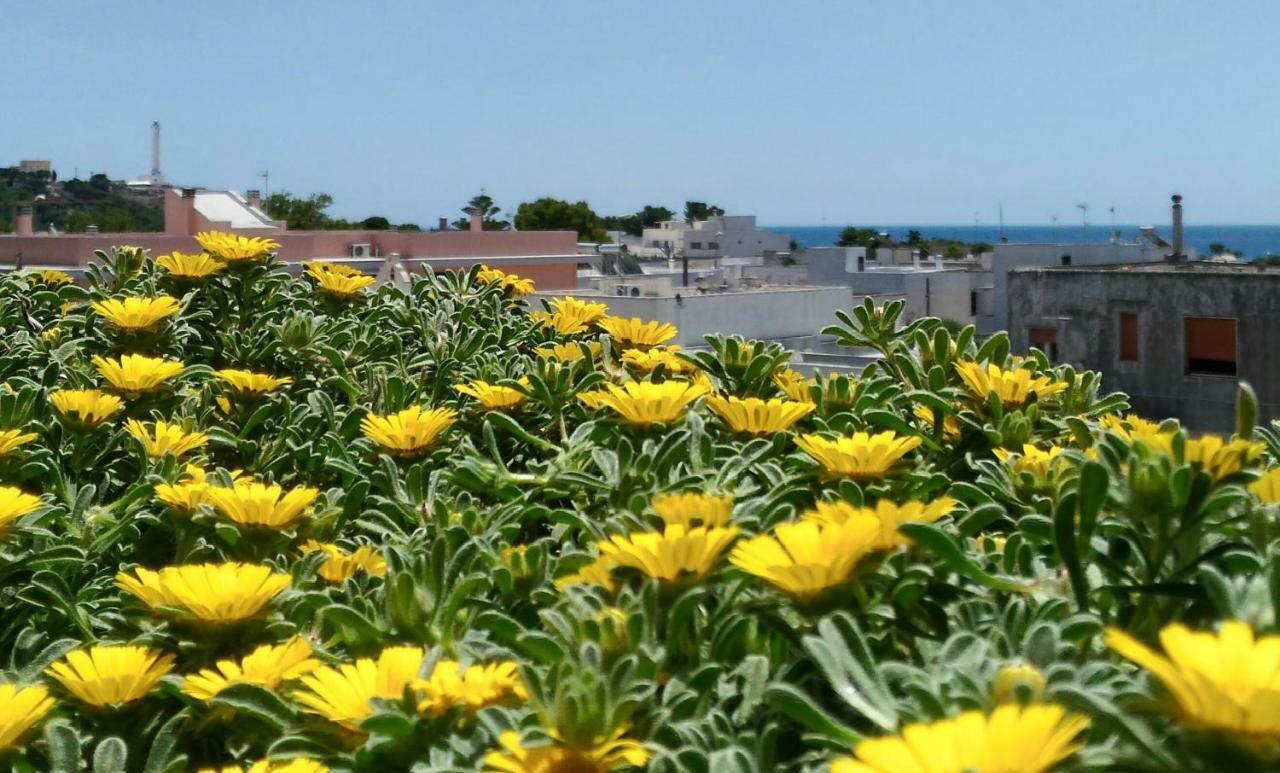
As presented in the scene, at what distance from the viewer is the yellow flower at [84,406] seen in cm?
159

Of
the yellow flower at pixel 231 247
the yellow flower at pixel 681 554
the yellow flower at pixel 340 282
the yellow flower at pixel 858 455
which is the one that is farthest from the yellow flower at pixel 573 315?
the yellow flower at pixel 681 554

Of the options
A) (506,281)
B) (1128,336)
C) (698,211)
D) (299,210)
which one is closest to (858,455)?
(506,281)

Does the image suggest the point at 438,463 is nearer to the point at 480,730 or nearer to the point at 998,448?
the point at 998,448

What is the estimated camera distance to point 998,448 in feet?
4.57

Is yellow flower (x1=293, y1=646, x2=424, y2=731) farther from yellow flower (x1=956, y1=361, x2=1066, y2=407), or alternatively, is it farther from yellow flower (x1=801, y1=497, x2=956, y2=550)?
yellow flower (x1=956, y1=361, x2=1066, y2=407)

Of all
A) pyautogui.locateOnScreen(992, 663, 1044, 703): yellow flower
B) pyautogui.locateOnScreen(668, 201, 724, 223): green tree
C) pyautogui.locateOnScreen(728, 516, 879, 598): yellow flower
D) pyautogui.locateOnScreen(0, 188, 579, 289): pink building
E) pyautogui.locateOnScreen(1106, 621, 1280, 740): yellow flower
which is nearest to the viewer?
pyautogui.locateOnScreen(1106, 621, 1280, 740): yellow flower

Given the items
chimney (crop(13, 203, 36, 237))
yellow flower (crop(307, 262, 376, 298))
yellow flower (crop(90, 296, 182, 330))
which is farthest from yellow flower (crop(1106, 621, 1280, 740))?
chimney (crop(13, 203, 36, 237))

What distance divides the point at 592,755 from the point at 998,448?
2.61ft

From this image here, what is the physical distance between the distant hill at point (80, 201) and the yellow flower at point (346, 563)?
1641 inches

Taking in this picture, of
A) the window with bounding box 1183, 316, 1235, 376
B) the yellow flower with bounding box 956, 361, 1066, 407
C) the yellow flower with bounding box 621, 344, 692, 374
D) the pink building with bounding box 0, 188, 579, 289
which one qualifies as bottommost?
the window with bounding box 1183, 316, 1235, 376

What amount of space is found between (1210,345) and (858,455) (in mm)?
19503

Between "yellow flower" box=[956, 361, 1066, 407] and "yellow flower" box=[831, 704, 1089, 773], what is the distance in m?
0.90

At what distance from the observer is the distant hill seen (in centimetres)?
4412

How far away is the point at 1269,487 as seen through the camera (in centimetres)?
84
